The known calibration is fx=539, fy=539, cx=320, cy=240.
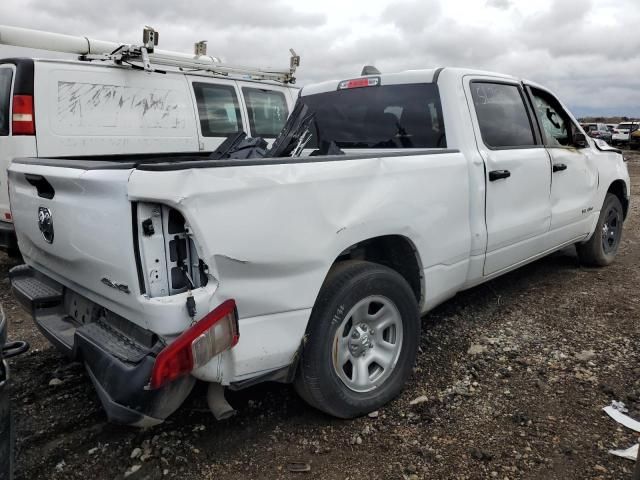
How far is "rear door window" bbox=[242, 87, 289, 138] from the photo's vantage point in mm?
7410

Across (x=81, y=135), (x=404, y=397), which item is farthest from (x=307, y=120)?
(x=81, y=135)

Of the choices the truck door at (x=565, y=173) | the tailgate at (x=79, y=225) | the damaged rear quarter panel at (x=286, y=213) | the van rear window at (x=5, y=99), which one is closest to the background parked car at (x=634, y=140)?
the truck door at (x=565, y=173)

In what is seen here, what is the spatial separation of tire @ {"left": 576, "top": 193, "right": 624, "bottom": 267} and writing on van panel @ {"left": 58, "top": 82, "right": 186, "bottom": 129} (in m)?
4.75

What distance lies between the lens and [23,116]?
5043 millimetres

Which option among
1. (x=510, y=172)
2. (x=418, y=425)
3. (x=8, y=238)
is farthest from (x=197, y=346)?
(x=8, y=238)

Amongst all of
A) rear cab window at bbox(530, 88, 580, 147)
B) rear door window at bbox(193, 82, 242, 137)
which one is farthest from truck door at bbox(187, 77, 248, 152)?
rear cab window at bbox(530, 88, 580, 147)

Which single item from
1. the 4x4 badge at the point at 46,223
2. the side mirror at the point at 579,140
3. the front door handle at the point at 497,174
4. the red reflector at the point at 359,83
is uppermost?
the red reflector at the point at 359,83

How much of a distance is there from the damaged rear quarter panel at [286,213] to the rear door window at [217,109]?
14.4ft

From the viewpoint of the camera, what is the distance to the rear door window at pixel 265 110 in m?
7.41

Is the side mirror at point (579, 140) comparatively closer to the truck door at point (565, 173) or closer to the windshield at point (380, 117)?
the truck door at point (565, 173)

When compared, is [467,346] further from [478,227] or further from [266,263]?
[266,263]

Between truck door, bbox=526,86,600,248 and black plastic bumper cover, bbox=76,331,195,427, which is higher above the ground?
truck door, bbox=526,86,600,248

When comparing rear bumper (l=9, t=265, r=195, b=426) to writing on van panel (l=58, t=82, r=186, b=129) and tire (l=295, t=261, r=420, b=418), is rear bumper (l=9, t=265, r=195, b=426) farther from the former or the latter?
writing on van panel (l=58, t=82, r=186, b=129)

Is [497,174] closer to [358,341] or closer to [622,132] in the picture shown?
[358,341]
